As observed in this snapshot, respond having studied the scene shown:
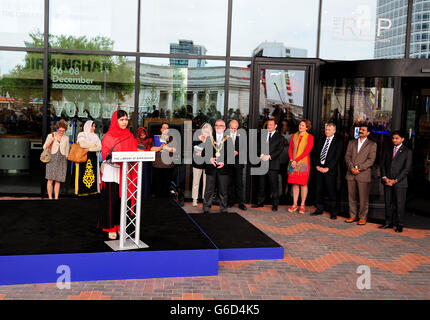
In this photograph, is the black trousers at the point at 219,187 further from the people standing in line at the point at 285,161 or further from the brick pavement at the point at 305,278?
the people standing in line at the point at 285,161

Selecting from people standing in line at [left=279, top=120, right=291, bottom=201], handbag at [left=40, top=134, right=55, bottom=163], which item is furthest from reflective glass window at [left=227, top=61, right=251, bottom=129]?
handbag at [left=40, top=134, right=55, bottom=163]

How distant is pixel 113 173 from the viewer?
545 cm

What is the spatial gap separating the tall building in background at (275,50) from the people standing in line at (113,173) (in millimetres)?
4857

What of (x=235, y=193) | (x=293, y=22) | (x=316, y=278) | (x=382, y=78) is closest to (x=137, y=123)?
(x=235, y=193)

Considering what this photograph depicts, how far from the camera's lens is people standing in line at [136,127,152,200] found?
27.6 feet

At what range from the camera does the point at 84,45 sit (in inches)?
365

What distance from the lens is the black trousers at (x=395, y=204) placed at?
7.64 metres

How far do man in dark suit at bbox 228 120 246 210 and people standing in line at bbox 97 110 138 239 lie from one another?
126 inches

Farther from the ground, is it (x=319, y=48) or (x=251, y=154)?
(x=319, y=48)

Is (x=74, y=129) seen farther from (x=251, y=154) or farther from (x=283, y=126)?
(x=283, y=126)

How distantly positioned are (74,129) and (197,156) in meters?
2.68

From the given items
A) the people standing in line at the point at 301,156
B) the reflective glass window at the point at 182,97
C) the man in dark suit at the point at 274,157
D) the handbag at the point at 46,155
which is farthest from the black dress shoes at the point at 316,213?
the handbag at the point at 46,155

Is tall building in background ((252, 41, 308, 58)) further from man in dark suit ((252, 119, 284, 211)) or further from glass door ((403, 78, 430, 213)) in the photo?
glass door ((403, 78, 430, 213))
